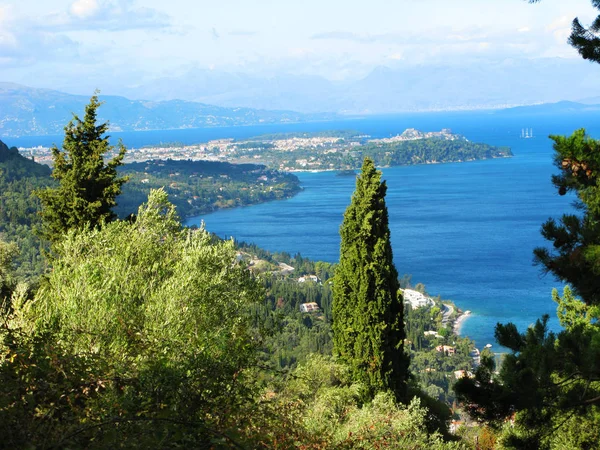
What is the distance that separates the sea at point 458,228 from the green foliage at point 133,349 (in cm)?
2568

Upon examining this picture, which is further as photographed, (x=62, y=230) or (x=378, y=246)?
(x=378, y=246)

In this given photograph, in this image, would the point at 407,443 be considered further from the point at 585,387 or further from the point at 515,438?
the point at 585,387

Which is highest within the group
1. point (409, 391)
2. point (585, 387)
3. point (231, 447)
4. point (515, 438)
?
point (231, 447)

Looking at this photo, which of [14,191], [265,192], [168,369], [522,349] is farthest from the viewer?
[265,192]

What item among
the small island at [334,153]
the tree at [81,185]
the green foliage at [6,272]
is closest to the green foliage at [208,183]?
the small island at [334,153]

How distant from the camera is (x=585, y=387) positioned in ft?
15.9

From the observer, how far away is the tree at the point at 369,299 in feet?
30.9

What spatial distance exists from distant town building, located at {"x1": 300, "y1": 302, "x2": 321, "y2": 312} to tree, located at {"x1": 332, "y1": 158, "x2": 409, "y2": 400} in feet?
99.7

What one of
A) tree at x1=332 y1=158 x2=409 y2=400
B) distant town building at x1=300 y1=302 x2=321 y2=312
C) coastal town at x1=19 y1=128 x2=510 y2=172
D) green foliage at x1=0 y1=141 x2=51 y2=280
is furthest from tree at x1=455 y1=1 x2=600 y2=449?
coastal town at x1=19 y1=128 x2=510 y2=172

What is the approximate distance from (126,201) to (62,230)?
2368 inches

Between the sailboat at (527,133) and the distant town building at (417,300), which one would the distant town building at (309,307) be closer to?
the distant town building at (417,300)

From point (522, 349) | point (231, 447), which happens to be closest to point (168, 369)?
point (231, 447)

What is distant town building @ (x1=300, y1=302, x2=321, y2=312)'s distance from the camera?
4022 cm

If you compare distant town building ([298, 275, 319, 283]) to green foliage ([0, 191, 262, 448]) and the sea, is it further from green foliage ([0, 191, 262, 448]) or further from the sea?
green foliage ([0, 191, 262, 448])
